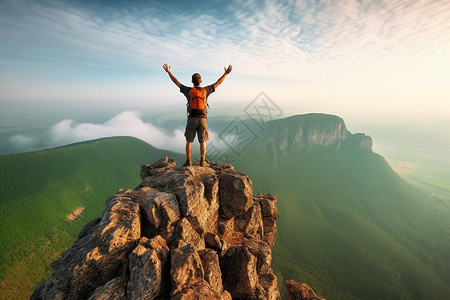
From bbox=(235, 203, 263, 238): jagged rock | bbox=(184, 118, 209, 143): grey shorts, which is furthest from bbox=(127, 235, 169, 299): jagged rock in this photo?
bbox=(235, 203, 263, 238): jagged rock

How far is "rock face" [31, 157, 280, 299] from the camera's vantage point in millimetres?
9609

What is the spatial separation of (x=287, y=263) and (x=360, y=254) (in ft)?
227

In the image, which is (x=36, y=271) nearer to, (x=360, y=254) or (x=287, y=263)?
(x=287, y=263)

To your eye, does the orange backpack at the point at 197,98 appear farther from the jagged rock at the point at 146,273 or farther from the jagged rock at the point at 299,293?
the jagged rock at the point at 299,293

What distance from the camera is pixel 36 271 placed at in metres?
82.8

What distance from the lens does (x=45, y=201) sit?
121 m

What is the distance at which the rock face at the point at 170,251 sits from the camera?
31.5 feet

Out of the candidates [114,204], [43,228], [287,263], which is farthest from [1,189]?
[287,263]

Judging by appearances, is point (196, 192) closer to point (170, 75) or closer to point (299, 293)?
point (170, 75)

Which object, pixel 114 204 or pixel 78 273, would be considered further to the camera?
pixel 114 204

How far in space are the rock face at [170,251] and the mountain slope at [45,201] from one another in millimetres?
102819

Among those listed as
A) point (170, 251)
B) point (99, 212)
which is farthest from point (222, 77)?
point (99, 212)

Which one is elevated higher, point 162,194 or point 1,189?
point 162,194

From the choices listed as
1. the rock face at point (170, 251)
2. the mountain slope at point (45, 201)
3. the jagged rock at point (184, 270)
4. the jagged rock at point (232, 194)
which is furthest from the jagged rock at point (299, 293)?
the mountain slope at point (45, 201)
